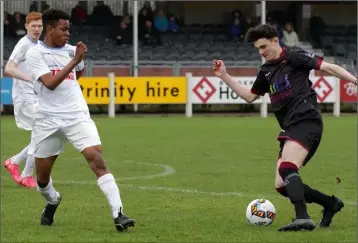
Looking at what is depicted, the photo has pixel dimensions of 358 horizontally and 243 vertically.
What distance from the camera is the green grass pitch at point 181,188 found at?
340 inches

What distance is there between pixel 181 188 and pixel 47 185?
331cm

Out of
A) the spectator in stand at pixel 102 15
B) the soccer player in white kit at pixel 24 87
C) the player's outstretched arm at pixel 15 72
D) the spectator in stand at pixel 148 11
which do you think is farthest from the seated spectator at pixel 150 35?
the player's outstretched arm at pixel 15 72

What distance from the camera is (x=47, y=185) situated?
9.38m

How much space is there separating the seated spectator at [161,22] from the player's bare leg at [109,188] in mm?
26561

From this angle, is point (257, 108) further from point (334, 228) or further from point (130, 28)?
point (334, 228)

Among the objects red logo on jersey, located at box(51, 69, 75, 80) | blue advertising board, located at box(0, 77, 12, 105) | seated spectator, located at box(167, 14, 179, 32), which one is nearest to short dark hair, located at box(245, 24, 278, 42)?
red logo on jersey, located at box(51, 69, 75, 80)

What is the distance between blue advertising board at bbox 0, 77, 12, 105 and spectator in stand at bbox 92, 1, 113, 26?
6.32 m

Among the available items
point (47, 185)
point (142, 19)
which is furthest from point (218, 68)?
point (142, 19)

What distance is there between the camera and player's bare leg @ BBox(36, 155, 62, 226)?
923 cm

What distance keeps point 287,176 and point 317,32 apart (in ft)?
98.4

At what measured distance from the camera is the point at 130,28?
116ft

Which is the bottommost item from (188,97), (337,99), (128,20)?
(337,99)

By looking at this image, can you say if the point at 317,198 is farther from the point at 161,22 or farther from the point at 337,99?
the point at 161,22

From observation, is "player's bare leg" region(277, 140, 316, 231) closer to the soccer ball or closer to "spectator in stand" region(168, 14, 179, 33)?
the soccer ball
